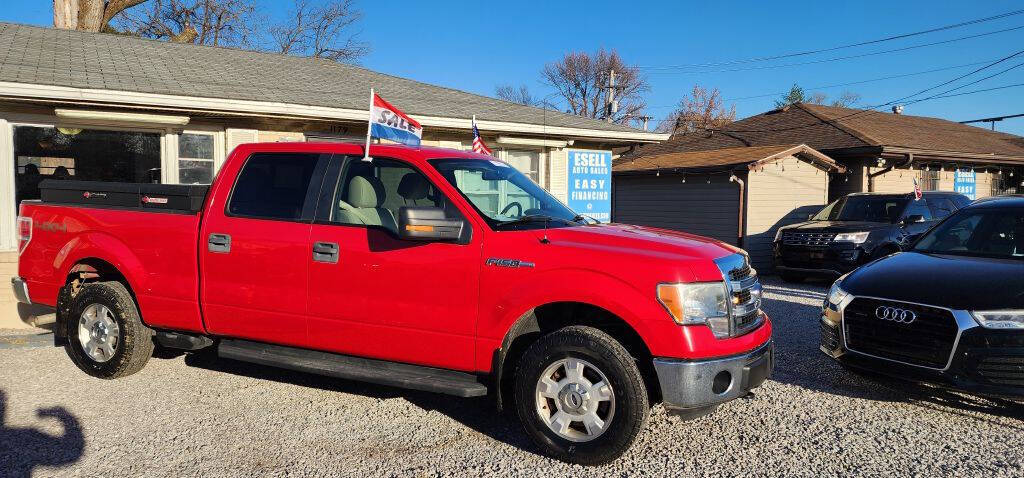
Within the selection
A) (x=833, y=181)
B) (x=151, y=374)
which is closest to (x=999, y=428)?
(x=151, y=374)

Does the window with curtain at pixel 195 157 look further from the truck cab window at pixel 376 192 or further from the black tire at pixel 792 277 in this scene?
the black tire at pixel 792 277

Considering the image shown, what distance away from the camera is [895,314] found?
15.6 ft

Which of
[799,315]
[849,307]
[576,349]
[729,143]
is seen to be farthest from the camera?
[729,143]

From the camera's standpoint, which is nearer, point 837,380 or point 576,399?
point 576,399

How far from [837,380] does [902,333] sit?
113 cm

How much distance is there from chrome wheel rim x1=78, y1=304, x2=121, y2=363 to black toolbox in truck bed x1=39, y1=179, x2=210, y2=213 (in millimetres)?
862

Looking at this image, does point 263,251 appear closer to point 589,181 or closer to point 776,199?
point 589,181

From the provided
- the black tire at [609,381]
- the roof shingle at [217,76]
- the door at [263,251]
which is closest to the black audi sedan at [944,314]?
the black tire at [609,381]

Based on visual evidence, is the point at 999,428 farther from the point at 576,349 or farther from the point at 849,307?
the point at 576,349

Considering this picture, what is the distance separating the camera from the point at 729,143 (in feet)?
68.6

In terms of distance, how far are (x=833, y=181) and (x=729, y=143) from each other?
3889 millimetres

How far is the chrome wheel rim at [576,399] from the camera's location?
3768mm

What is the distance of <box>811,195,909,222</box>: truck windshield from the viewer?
12.4 m

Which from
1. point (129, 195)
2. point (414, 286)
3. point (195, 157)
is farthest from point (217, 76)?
point (414, 286)
